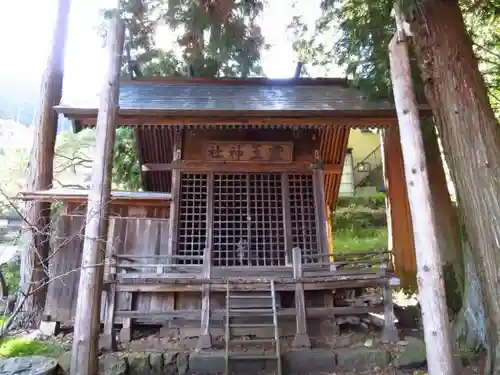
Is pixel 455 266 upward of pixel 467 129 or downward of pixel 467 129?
downward

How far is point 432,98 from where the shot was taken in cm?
490

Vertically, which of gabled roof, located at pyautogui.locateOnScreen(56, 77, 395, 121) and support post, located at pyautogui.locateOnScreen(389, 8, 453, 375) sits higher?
gabled roof, located at pyautogui.locateOnScreen(56, 77, 395, 121)

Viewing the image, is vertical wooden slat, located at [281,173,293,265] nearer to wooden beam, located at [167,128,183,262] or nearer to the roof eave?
the roof eave

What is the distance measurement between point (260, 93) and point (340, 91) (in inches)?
70.1

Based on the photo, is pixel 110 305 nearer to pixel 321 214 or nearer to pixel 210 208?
pixel 210 208

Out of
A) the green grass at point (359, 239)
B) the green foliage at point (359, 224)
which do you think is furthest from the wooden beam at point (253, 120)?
the green grass at point (359, 239)

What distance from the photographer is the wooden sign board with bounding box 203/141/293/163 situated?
7883 millimetres

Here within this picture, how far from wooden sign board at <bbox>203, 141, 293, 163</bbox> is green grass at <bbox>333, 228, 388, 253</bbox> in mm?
7564

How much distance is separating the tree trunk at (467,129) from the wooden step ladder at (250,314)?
8.58 feet

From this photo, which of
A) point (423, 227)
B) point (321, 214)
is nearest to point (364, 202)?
point (321, 214)

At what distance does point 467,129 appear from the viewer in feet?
14.7

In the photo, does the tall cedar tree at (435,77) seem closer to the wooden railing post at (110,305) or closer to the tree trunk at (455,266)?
the tree trunk at (455,266)

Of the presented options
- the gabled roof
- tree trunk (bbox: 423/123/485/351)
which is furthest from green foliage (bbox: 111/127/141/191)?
tree trunk (bbox: 423/123/485/351)

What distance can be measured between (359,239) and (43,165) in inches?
453
